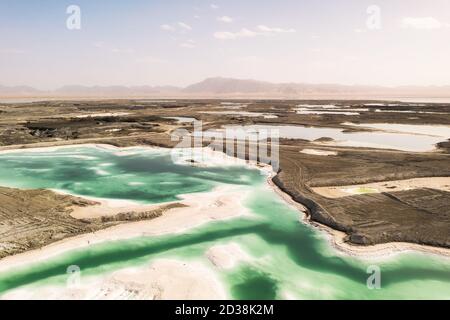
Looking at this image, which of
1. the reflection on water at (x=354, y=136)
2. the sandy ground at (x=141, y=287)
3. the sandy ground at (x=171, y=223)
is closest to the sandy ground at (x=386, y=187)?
the sandy ground at (x=171, y=223)

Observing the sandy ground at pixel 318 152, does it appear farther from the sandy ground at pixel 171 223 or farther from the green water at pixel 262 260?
the sandy ground at pixel 171 223

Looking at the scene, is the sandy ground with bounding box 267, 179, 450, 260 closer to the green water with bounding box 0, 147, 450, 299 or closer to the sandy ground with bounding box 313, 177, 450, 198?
the green water with bounding box 0, 147, 450, 299

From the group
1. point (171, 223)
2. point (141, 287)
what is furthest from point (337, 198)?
point (141, 287)

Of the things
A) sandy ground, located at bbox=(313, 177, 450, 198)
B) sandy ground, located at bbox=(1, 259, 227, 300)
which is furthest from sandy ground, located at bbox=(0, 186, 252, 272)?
sandy ground, located at bbox=(313, 177, 450, 198)

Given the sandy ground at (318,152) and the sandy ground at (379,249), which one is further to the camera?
the sandy ground at (318,152)

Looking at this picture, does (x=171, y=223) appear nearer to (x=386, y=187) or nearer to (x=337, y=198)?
(x=337, y=198)

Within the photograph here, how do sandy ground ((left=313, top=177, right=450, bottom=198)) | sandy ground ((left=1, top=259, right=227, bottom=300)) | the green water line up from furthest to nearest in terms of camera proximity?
sandy ground ((left=313, top=177, right=450, bottom=198)) < the green water < sandy ground ((left=1, top=259, right=227, bottom=300))

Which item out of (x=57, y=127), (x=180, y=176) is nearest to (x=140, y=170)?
(x=180, y=176)
